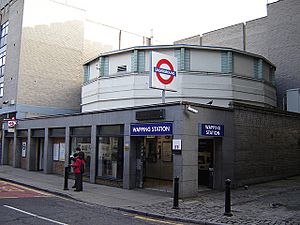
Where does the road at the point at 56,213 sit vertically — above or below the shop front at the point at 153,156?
below

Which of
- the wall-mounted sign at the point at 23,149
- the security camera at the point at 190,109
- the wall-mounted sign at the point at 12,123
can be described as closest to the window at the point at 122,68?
the security camera at the point at 190,109

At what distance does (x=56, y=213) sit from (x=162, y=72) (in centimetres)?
795

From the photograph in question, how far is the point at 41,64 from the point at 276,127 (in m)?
19.6

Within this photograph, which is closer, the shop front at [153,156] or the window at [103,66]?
the shop front at [153,156]

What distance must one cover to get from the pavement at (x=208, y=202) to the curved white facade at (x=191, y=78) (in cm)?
Answer: 596

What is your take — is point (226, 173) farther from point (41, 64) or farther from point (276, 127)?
point (41, 64)

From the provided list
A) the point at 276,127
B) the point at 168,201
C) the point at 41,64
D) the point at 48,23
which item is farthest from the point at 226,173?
the point at 48,23

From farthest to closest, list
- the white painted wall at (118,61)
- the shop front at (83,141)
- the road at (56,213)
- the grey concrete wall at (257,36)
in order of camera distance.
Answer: the grey concrete wall at (257,36)
the white painted wall at (118,61)
the shop front at (83,141)
the road at (56,213)

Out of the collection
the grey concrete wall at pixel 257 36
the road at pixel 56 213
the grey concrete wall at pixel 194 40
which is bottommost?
the road at pixel 56 213

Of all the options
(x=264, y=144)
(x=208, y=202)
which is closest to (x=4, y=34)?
(x=264, y=144)

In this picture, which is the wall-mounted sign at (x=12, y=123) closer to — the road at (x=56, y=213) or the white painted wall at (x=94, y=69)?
the white painted wall at (x=94, y=69)

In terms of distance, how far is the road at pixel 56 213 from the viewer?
8614mm

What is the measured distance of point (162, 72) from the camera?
15102 millimetres

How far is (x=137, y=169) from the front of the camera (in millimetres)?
15031
